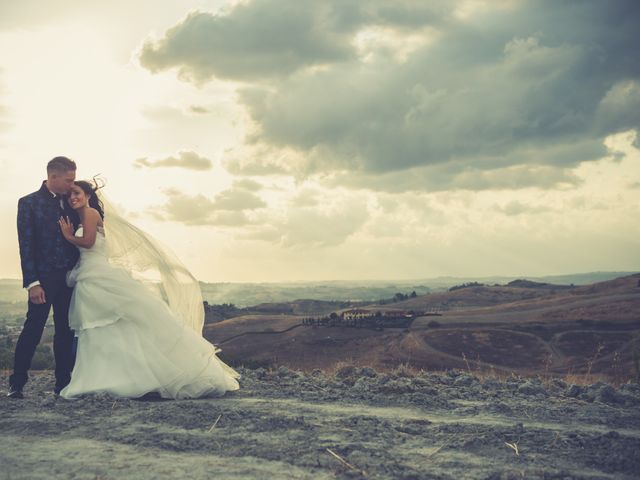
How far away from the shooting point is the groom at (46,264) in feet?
22.2

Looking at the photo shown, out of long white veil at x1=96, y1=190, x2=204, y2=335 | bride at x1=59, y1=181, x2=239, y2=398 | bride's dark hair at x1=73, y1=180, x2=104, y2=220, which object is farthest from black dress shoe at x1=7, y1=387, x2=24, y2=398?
bride's dark hair at x1=73, y1=180, x2=104, y2=220

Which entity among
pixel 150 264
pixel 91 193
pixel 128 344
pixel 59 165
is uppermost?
pixel 59 165

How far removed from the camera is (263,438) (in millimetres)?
4672

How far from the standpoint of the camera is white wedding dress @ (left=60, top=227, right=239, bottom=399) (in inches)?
256

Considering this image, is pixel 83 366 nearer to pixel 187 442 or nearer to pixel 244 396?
pixel 244 396

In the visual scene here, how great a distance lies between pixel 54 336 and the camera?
6953 millimetres

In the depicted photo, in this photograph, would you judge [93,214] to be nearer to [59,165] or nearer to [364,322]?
[59,165]

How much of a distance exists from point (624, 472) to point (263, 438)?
2658 millimetres

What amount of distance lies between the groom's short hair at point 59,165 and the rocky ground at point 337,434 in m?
2.68

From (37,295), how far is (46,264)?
1.45 feet

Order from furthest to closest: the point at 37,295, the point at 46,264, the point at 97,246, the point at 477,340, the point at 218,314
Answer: the point at 218,314 < the point at 477,340 < the point at 97,246 < the point at 46,264 < the point at 37,295

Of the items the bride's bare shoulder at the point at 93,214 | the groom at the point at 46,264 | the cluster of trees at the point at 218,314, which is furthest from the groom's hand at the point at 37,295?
the cluster of trees at the point at 218,314

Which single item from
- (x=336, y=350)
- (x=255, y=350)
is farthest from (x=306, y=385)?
(x=255, y=350)

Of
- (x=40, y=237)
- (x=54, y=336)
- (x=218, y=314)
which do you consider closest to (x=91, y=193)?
(x=40, y=237)
